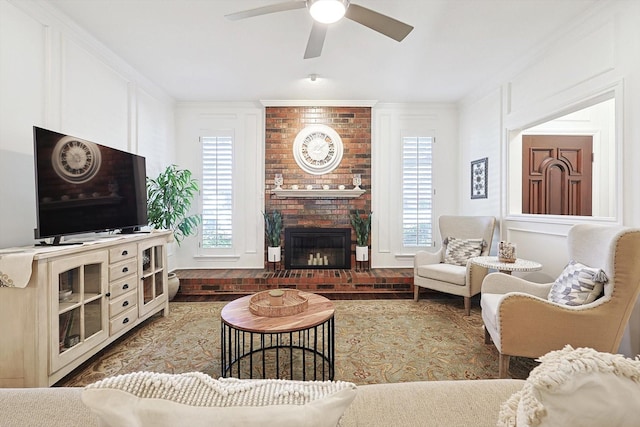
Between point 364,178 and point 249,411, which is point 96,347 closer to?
point 249,411

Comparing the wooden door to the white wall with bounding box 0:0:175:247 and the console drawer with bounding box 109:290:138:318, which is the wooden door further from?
the white wall with bounding box 0:0:175:247

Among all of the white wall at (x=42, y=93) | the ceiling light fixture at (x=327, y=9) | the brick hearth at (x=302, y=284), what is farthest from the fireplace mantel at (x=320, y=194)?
the ceiling light fixture at (x=327, y=9)

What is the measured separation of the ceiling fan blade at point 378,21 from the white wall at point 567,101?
158 cm

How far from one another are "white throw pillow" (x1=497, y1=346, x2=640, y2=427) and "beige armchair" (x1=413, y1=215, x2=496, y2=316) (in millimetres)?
2900

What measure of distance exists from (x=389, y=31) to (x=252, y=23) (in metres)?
1.22

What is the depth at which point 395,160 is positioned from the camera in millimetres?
4609

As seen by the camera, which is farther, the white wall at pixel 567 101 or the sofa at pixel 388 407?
the white wall at pixel 567 101

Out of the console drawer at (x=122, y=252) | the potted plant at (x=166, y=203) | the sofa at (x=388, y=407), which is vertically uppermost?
the potted plant at (x=166, y=203)

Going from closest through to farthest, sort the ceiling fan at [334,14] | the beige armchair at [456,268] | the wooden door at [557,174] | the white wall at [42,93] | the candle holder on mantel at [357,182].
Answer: the ceiling fan at [334,14] < the white wall at [42,93] < the beige armchair at [456,268] < the wooden door at [557,174] < the candle holder on mantel at [357,182]

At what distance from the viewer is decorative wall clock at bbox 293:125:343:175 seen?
14.7 feet

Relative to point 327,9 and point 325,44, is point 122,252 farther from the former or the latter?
point 325,44

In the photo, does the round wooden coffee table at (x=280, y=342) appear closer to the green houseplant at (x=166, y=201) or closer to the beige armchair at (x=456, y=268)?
the beige armchair at (x=456, y=268)

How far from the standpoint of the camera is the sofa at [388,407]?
720mm

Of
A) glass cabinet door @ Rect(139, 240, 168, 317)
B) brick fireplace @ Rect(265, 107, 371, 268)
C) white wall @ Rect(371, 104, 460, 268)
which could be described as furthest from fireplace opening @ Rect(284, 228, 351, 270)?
glass cabinet door @ Rect(139, 240, 168, 317)
